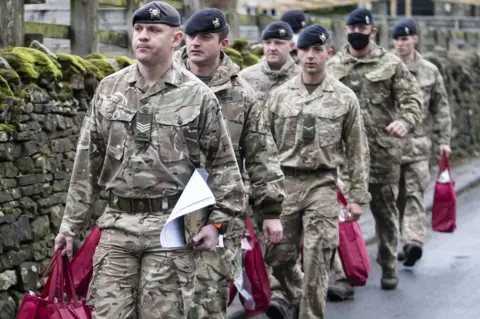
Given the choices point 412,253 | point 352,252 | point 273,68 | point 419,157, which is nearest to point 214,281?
point 352,252

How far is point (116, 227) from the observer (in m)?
6.13

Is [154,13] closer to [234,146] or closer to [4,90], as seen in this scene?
[234,146]

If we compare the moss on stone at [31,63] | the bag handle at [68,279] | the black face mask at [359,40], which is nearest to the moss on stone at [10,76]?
the moss on stone at [31,63]

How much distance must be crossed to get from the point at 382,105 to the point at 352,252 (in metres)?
1.82

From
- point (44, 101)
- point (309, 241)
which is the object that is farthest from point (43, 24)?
point (309, 241)

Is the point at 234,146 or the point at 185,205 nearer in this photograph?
the point at 185,205

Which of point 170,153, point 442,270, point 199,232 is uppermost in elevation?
point 170,153

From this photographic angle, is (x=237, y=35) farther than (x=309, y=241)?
Yes

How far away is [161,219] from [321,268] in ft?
9.62

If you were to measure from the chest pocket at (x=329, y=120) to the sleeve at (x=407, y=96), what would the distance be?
2106 mm

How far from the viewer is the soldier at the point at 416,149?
39.9 ft

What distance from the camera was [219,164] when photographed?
629cm

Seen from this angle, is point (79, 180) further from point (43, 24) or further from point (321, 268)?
point (43, 24)

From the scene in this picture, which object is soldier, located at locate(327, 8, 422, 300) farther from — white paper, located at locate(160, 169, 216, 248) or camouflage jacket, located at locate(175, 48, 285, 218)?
white paper, located at locate(160, 169, 216, 248)
